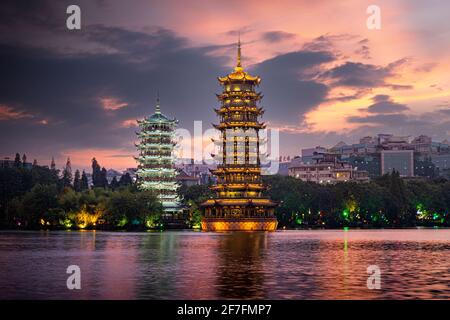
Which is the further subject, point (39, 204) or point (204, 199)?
point (204, 199)

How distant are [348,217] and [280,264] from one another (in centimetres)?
11972

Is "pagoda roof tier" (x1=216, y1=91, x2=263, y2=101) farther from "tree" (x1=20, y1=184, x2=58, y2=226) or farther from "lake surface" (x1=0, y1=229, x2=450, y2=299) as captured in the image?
"lake surface" (x1=0, y1=229, x2=450, y2=299)

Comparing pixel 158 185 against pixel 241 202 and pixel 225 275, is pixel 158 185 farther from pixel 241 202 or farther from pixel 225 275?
pixel 225 275

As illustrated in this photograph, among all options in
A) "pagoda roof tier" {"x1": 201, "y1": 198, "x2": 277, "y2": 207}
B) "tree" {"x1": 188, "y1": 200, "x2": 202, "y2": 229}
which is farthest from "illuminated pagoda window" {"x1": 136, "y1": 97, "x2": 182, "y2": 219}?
"pagoda roof tier" {"x1": 201, "y1": 198, "x2": 277, "y2": 207}

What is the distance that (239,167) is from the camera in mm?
125562

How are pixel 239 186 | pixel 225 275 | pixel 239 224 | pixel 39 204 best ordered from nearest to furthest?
1. pixel 225 275
2. pixel 239 224
3. pixel 239 186
4. pixel 39 204

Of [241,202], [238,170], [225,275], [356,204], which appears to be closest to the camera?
[225,275]

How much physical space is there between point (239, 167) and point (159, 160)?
3602cm

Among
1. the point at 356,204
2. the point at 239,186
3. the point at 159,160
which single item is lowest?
the point at 356,204

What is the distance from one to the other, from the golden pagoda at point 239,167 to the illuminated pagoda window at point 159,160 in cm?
2732

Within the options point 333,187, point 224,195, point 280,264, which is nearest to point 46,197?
point 224,195

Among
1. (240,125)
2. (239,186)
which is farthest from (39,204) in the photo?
(240,125)

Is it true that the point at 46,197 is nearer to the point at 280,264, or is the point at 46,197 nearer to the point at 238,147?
the point at 238,147

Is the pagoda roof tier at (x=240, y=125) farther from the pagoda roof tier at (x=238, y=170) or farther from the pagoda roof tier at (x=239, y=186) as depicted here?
the pagoda roof tier at (x=239, y=186)
